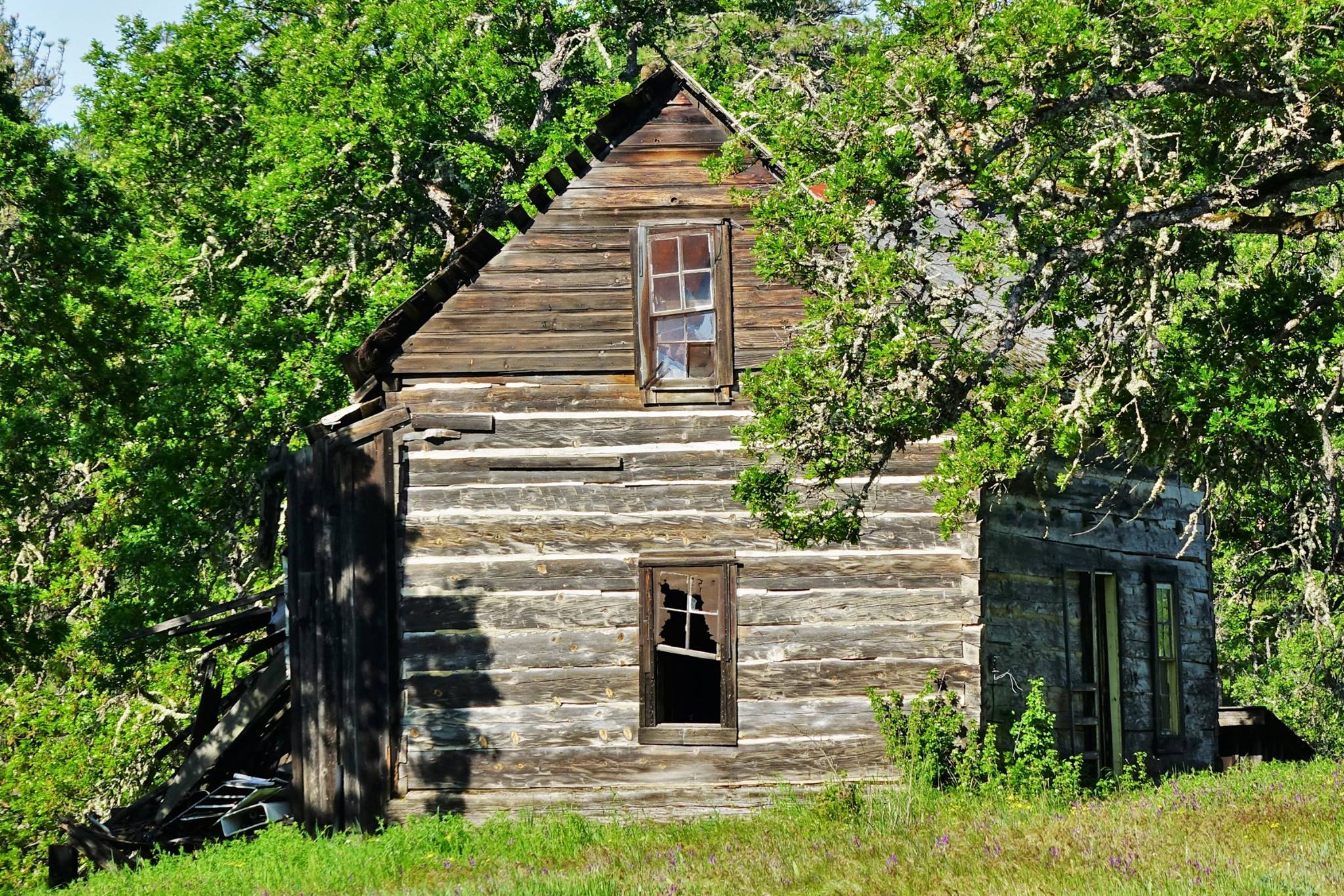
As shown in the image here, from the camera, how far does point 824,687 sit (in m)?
13.0

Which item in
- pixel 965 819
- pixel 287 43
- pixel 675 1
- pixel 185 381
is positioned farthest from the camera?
pixel 675 1

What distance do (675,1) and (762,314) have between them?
13.6 metres

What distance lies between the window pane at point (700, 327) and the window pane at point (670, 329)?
5 centimetres

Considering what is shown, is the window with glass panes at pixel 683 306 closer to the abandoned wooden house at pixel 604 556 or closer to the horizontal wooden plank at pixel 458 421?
the abandoned wooden house at pixel 604 556

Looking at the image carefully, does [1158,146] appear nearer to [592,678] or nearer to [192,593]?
[592,678]

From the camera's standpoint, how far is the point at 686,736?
1302cm

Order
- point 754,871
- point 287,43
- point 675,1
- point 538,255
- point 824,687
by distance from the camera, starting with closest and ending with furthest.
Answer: point 754,871
point 824,687
point 538,255
point 287,43
point 675,1

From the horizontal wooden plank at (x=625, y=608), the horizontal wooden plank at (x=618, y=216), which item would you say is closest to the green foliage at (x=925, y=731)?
the horizontal wooden plank at (x=625, y=608)

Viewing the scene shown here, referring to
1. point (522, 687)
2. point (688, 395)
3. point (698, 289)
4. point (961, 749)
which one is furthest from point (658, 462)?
point (961, 749)

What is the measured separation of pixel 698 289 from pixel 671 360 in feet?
2.47

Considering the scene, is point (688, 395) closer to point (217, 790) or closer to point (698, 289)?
point (698, 289)

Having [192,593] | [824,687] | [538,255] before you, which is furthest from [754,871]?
[192,593]

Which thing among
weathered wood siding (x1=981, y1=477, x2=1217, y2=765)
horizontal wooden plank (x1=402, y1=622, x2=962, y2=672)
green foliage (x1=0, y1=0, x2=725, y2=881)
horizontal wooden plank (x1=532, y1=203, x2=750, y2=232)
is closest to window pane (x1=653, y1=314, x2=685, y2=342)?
horizontal wooden plank (x1=532, y1=203, x2=750, y2=232)

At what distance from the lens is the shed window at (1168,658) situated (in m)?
16.3
